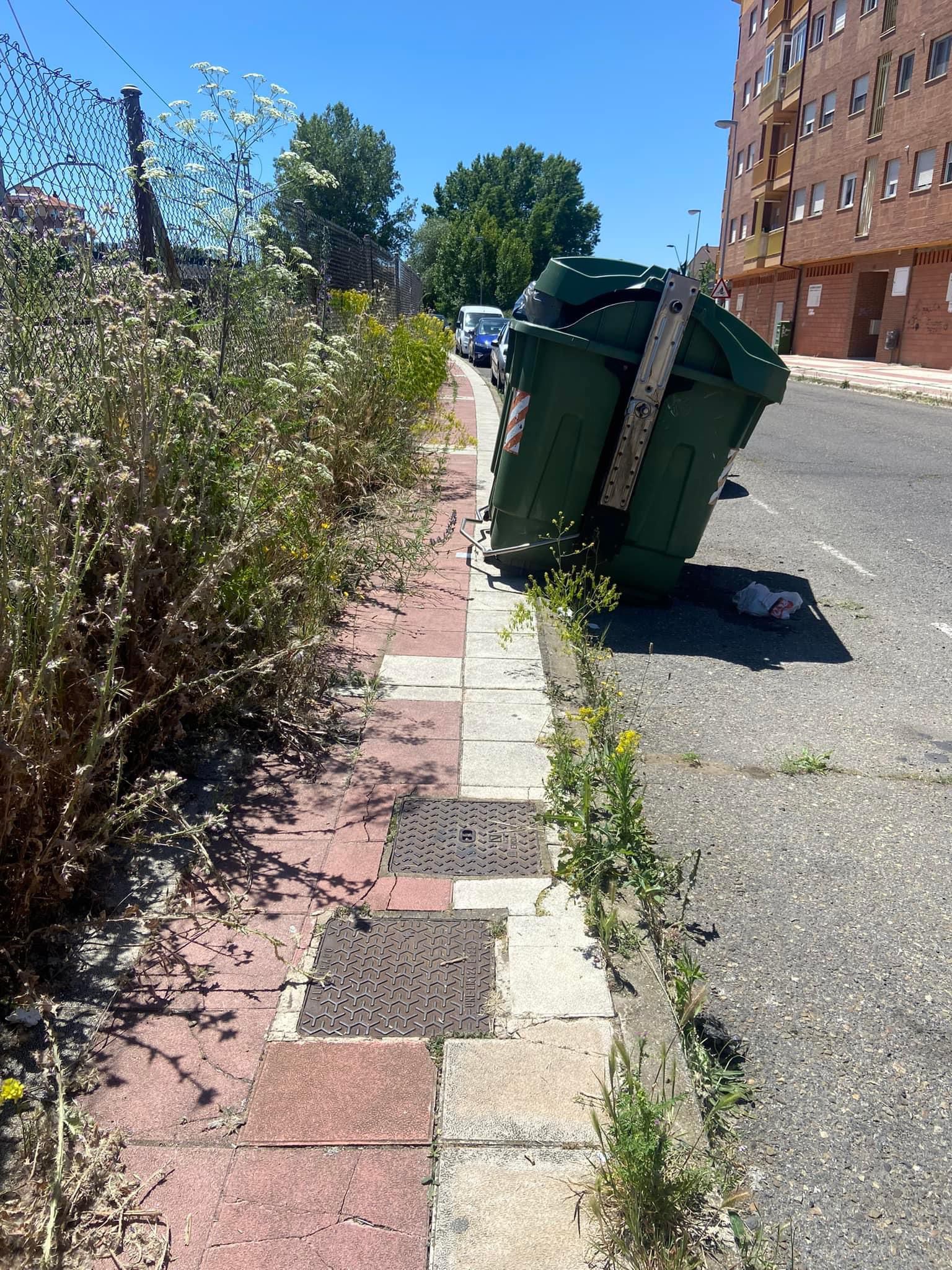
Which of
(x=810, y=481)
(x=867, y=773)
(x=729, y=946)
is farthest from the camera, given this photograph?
(x=810, y=481)

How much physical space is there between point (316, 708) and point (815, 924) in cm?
216

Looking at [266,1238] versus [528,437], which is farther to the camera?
[528,437]

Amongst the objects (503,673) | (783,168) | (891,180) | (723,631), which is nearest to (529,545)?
(723,631)

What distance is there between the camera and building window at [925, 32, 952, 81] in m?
28.0

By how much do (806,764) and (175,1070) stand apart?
8.95 feet

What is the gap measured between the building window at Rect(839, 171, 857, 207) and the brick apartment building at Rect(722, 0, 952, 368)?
0.07m

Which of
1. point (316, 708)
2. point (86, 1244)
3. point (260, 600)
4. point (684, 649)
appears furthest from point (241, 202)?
point (86, 1244)

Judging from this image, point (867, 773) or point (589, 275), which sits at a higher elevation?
point (589, 275)

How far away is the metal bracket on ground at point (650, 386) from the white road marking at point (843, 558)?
90.5 inches

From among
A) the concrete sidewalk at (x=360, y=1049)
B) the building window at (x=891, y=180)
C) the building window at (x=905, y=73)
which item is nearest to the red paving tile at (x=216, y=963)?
the concrete sidewalk at (x=360, y=1049)

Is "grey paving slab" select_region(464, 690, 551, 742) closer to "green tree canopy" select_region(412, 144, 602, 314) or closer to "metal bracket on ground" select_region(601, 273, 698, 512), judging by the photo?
"metal bracket on ground" select_region(601, 273, 698, 512)

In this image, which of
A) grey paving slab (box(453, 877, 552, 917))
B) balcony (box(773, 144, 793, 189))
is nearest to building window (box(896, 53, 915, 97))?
balcony (box(773, 144, 793, 189))

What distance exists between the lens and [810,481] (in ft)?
33.9

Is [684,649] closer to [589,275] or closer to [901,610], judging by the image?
[901,610]
